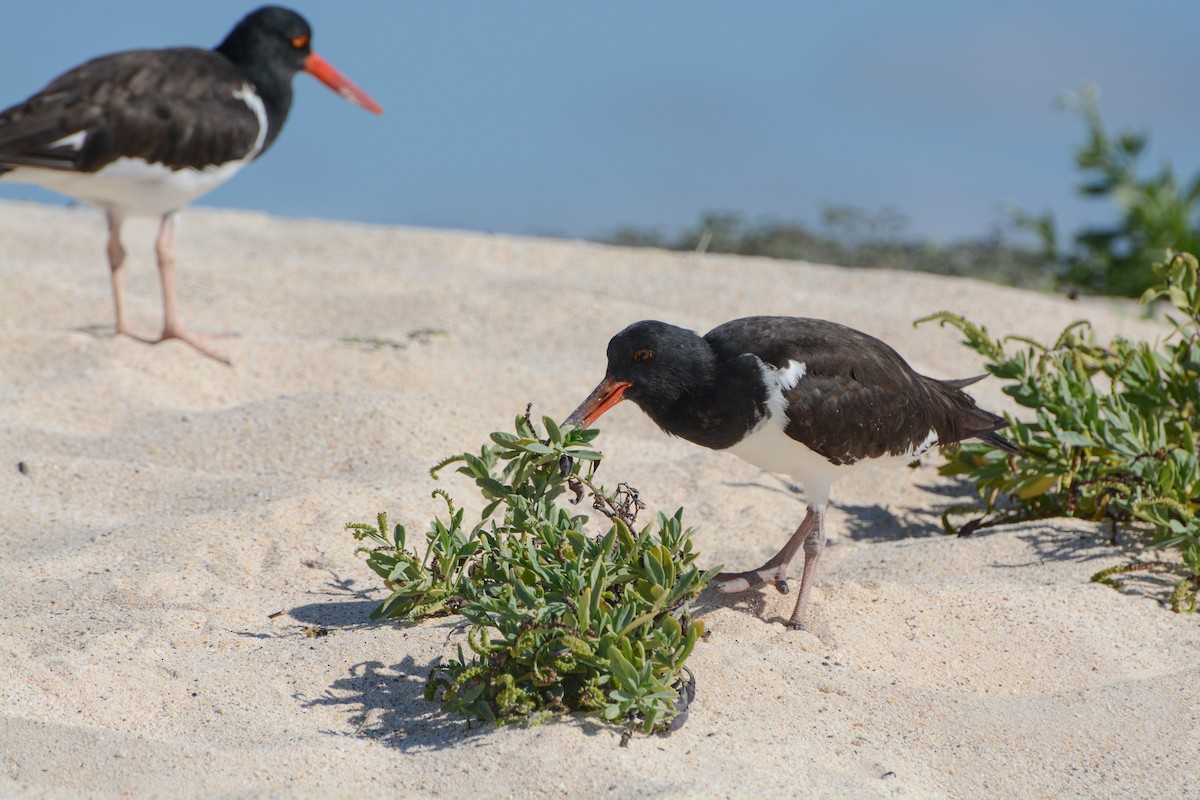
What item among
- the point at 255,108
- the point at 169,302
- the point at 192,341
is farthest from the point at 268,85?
the point at 192,341

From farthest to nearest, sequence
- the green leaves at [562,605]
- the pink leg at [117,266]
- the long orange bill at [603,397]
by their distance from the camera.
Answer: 1. the pink leg at [117,266]
2. the long orange bill at [603,397]
3. the green leaves at [562,605]

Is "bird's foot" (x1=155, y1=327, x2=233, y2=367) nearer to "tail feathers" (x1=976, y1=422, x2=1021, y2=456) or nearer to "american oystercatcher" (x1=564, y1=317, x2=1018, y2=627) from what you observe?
"american oystercatcher" (x1=564, y1=317, x2=1018, y2=627)

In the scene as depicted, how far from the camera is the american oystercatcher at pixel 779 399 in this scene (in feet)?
13.9

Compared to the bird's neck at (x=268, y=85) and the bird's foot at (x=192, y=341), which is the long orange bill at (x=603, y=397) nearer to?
the bird's foot at (x=192, y=341)

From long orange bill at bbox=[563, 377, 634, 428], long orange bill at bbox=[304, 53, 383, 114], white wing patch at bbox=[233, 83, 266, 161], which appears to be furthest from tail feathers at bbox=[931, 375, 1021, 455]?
long orange bill at bbox=[304, 53, 383, 114]

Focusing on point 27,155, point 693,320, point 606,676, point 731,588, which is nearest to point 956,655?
point 731,588

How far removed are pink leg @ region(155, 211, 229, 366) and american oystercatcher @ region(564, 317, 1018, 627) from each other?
3.75m

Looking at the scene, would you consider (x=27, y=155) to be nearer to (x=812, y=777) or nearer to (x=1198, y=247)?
(x=812, y=777)

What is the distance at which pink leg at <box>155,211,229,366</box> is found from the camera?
23.9 feet

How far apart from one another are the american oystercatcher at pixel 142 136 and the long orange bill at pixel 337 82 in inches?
40.1

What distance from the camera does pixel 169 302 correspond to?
7480 mm

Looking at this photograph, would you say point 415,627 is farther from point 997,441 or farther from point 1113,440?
point 1113,440

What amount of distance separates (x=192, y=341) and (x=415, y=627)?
156 inches

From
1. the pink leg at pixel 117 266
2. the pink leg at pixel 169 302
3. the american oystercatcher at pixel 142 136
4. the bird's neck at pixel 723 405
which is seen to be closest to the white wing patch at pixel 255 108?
the american oystercatcher at pixel 142 136
